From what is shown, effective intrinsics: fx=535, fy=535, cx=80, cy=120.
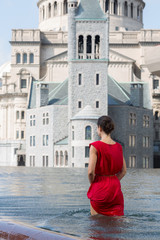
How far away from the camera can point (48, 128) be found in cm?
8162

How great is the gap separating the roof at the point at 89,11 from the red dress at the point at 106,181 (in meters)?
70.3

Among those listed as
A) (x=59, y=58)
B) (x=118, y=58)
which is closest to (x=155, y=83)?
(x=118, y=58)

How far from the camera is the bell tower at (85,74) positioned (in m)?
74.4

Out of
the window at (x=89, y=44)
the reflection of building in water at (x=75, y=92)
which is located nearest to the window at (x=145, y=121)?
the reflection of building in water at (x=75, y=92)

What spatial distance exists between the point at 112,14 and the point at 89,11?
1503 inches

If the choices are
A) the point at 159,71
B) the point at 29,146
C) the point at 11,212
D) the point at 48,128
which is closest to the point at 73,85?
the point at 48,128

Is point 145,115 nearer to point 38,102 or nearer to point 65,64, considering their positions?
point 38,102

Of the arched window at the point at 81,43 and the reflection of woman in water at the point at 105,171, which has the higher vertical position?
the arched window at the point at 81,43

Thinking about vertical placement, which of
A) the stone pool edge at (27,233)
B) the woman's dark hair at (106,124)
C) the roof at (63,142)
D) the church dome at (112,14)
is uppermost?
the church dome at (112,14)

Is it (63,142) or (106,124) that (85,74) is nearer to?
(63,142)

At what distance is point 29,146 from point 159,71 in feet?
147

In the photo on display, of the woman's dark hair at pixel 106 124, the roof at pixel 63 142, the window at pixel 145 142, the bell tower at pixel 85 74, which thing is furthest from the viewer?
the window at pixel 145 142

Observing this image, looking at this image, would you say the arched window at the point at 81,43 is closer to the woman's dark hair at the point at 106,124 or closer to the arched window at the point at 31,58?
the arched window at the point at 31,58

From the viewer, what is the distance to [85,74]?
253 ft
